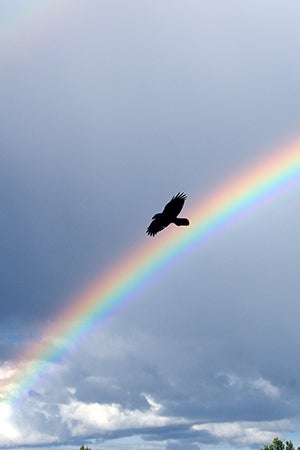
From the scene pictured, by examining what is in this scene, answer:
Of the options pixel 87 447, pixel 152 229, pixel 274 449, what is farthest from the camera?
pixel 274 449

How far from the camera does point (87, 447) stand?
130500 millimetres

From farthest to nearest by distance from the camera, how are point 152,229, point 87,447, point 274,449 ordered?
point 274,449
point 87,447
point 152,229

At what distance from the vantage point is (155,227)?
37844 millimetres

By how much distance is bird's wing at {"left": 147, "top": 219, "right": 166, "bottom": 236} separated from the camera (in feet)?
123

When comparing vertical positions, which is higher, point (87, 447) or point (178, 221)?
point (87, 447)

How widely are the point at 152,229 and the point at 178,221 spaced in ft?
4.57

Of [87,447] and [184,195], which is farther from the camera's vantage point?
[87,447]

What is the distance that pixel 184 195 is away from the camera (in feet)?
126

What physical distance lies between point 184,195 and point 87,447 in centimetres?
10132

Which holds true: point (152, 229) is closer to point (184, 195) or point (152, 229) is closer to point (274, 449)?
point (184, 195)

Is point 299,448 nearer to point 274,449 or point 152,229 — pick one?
point 274,449

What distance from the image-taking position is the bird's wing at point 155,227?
37.6 meters

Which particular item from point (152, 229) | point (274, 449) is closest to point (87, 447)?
point (274, 449)

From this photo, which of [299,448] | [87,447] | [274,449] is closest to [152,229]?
[87,447]
